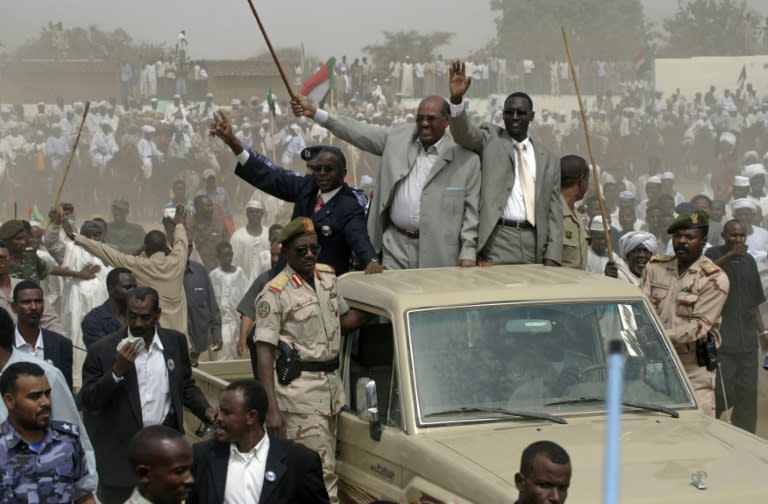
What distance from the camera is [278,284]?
696 centimetres

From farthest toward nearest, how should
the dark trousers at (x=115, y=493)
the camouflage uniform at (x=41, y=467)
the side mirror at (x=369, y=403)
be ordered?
1. the dark trousers at (x=115, y=493)
2. the side mirror at (x=369, y=403)
3. the camouflage uniform at (x=41, y=467)

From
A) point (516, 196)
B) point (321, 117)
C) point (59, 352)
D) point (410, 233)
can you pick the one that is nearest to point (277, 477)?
point (59, 352)

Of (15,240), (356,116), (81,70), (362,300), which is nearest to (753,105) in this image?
(356,116)

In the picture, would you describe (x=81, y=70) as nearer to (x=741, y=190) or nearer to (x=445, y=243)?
(x=741, y=190)

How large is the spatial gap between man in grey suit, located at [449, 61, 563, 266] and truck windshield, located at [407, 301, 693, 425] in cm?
158

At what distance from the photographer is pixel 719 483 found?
5.63 meters

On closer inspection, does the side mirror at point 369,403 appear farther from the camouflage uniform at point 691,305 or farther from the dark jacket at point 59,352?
the camouflage uniform at point 691,305

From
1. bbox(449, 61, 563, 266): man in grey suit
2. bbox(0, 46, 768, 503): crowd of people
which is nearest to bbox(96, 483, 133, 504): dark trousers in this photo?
bbox(0, 46, 768, 503): crowd of people

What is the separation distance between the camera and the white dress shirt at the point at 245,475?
5.62 m

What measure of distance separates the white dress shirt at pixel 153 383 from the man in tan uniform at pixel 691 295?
262 cm

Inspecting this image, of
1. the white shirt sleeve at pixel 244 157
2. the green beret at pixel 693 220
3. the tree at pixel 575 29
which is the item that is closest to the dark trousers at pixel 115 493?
the white shirt sleeve at pixel 244 157

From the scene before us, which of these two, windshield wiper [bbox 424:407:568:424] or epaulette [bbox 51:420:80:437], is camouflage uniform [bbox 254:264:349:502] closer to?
windshield wiper [bbox 424:407:568:424]

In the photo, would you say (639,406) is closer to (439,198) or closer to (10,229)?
(439,198)

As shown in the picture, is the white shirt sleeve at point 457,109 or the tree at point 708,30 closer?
the white shirt sleeve at point 457,109
